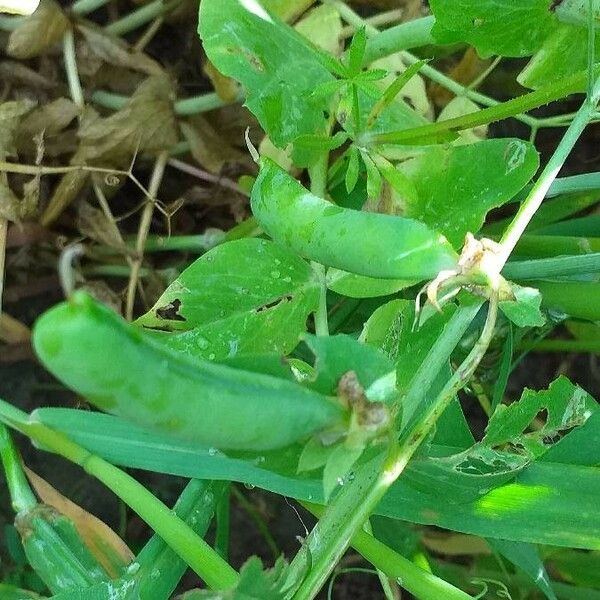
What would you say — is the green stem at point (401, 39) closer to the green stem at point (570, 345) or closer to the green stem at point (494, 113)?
the green stem at point (494, 113)

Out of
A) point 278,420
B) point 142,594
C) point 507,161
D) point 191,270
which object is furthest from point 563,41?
point 142,594

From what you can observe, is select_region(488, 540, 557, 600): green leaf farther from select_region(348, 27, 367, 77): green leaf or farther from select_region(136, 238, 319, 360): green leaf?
select_region(348, 27, 367, 77): green leaf

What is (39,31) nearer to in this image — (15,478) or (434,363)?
(15,478)

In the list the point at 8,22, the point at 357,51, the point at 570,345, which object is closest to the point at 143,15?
the point at 8,22

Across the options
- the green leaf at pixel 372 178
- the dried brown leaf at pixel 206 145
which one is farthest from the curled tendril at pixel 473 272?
the dried brown leaf at pixel 206 145

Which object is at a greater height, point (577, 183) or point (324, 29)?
point (324, 29)
